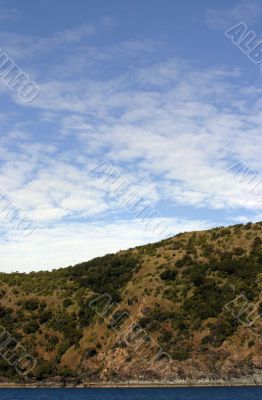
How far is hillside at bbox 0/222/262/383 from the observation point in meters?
78.3

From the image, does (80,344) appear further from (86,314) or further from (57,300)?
(57,300)

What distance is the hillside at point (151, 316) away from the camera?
78312 mm

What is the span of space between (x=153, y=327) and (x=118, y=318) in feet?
24.8
